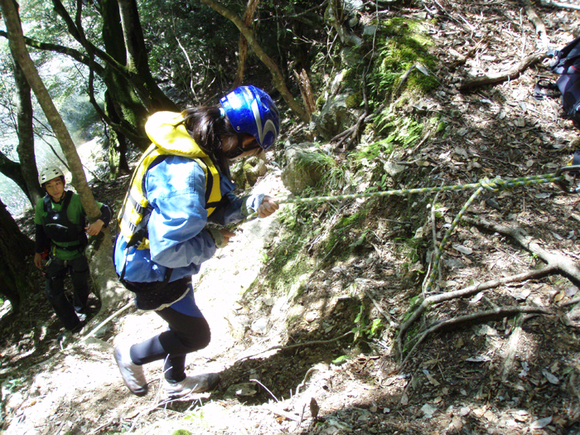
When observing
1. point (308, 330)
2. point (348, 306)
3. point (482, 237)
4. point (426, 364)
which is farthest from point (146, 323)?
point (482, 237)

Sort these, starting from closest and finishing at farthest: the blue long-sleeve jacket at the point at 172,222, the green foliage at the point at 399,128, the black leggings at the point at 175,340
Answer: the blue long-sleeve jacket at the point at 172,222 → the black leggings at the point at 175,340 → the green foliage at the point at 399,128

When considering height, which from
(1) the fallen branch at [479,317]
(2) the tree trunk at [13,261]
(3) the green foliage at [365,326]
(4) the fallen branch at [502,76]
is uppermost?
(4) the fallen branch at [502,76]

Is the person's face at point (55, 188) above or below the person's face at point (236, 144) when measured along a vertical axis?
above

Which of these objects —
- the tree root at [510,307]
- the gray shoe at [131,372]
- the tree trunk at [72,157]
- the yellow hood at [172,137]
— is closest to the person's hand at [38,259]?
the tree trunk at [72,157]

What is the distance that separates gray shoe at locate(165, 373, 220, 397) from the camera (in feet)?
10.2

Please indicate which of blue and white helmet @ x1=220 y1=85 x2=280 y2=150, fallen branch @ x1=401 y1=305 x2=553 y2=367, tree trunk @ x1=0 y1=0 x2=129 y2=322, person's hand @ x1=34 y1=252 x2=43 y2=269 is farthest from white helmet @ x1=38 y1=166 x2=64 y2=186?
fallen branch @ x1=401 y1=305 x2=553 y2=367

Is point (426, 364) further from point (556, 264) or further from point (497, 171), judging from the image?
point (497, 171)

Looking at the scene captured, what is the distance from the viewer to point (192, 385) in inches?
123

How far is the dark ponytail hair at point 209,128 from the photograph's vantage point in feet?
7.50

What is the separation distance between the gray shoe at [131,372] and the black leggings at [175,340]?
90 mm

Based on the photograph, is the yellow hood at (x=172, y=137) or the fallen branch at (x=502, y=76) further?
the fallen branch at (x=502, y=76)

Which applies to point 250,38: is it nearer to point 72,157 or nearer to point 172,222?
point 72,157

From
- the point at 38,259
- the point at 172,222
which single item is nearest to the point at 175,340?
the point at 172,222

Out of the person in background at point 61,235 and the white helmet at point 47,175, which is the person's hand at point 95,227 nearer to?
the person in background at point 61,235
